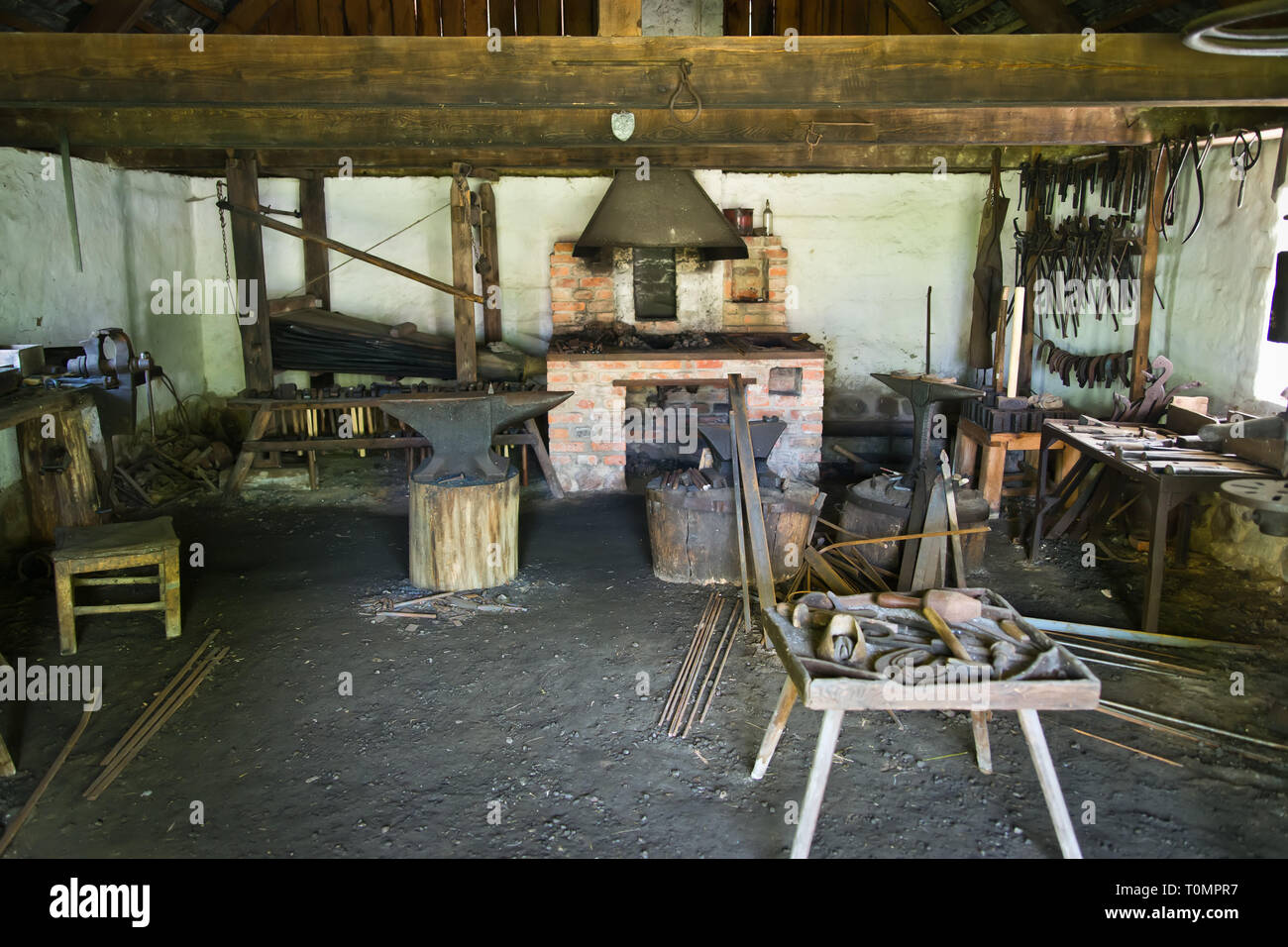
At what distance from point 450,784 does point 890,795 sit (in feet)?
4.84

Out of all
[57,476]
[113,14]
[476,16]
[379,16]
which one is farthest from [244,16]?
[57,476]

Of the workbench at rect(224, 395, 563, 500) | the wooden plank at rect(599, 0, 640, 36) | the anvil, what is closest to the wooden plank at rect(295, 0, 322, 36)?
the workbench at rect(224, 395, 563, 500)

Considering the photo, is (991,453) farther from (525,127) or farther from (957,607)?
(525,127)

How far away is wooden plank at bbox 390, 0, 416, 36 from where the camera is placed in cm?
754

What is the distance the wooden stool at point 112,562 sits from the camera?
4.17m

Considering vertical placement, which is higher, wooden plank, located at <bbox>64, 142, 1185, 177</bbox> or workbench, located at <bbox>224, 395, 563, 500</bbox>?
wooden plank, located at <bbox>64, 142, 1185, 177</bbox>

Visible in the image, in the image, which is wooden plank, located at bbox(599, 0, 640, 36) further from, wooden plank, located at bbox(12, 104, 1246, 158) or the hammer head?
the hammer head

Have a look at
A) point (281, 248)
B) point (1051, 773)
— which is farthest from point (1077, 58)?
point (281, 248)

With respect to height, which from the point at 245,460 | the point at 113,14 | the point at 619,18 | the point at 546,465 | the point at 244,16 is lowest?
the point at 546,465

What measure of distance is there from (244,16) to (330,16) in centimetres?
70

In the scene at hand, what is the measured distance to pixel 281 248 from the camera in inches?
317

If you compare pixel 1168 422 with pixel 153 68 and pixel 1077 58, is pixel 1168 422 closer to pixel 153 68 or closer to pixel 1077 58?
pixel 1077 58

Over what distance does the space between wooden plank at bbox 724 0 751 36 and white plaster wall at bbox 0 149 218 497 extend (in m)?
4.72

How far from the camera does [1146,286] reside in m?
5.86
